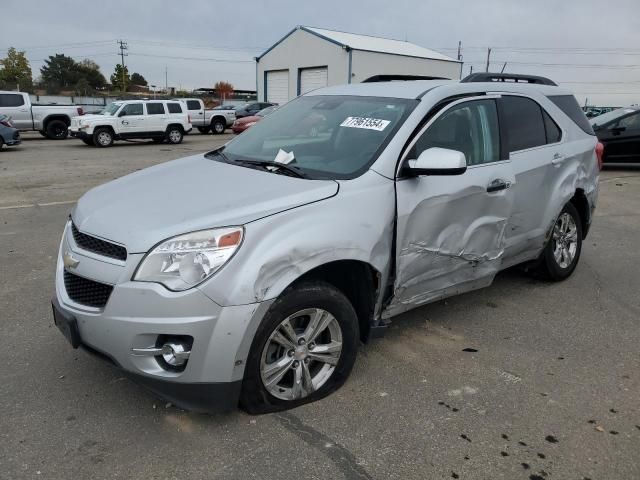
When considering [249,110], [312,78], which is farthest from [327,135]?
[312,78]

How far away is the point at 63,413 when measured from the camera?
299 cm

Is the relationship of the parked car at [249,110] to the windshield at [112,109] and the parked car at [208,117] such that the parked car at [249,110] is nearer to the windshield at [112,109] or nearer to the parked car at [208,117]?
the parked car at [208,117]

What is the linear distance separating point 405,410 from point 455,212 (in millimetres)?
1302

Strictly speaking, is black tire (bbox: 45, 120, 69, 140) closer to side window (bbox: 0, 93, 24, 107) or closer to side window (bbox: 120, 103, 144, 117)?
side window (bbox: 0, 93, 24, 107)

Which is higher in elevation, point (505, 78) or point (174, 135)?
point (505, 78)

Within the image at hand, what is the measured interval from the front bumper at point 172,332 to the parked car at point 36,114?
21.7 meters

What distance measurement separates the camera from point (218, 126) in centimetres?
2850

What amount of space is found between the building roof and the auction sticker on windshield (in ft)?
110

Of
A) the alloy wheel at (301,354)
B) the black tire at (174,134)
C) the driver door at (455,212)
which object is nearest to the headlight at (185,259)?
the alloy wheel at (301,354)

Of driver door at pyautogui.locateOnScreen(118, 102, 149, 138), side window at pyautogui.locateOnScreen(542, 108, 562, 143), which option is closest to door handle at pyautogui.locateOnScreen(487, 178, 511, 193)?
side window at pyautogui.locateOnScreen(542, 108, 562, 143)

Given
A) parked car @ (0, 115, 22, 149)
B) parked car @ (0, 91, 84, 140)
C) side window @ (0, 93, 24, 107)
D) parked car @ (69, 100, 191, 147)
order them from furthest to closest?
parked car @ (0, 91, 84, 140) → side window @ (0, 93, 24, 107) → parked car @ (69, 100, 191, 147) → parked car @ (0, 115, 22, 149)

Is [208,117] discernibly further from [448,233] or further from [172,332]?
[172,332]

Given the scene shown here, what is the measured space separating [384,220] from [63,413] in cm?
204

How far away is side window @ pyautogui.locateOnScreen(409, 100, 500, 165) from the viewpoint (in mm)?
3631
